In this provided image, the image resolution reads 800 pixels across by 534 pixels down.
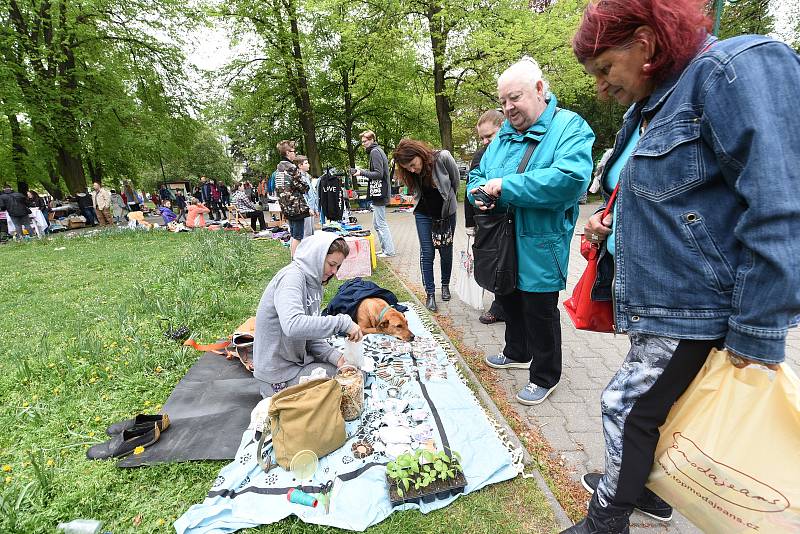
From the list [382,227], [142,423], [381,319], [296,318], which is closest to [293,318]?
[296,318]

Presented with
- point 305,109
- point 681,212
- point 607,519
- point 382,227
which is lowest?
point 607,519

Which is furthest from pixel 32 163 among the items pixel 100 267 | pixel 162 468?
pixel 162 468

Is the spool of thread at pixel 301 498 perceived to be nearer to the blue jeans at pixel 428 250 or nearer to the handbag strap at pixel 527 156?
the handbag strap at pixel 527 156

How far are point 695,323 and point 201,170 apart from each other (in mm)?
47805

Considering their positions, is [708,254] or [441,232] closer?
[708,254]

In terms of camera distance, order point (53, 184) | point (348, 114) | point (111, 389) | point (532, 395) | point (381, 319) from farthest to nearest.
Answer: point (53, 184)
point (348, 114)
point (381, 319)
point (111, 389)
point (532, 395)

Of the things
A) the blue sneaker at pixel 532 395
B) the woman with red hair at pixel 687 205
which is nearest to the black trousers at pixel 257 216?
the blue sneaker at pixel 532 395

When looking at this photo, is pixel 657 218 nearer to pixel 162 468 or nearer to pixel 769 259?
pixel 769 259

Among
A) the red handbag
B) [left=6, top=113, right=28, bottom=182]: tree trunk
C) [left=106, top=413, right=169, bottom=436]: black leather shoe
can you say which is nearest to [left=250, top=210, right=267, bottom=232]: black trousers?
[left=106, top=413, right=169, bottom=436]: black leather shoe

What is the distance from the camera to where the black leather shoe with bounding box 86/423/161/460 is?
8.15ft

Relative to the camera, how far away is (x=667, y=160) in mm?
1155

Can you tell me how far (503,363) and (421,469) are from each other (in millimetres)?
1479

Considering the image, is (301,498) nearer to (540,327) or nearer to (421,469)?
(421,469)

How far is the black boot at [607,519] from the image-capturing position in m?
1.54
